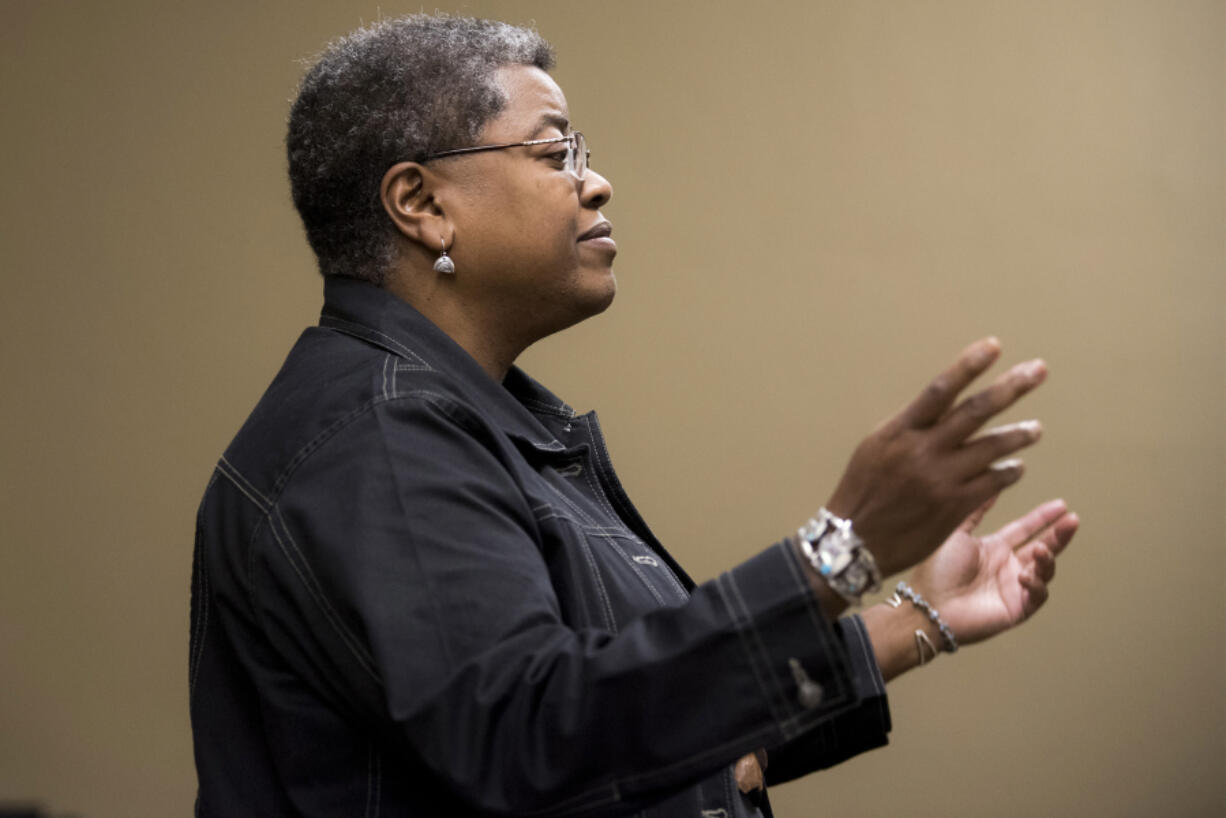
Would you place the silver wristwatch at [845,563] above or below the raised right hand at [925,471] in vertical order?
below

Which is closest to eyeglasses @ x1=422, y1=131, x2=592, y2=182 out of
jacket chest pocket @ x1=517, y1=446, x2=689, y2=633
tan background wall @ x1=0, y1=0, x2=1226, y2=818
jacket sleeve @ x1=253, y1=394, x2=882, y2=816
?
jacket chest pocket @ x1=517, y1=446, x2=689, y2=633

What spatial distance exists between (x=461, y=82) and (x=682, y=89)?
1570 millimetres

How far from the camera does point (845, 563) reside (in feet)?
2.86

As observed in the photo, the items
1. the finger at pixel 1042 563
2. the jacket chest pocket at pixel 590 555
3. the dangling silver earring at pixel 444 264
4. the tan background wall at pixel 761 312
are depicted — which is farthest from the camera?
the tan background wall at pixel 761 312

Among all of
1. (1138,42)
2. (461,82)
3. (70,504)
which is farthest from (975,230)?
(70,504)

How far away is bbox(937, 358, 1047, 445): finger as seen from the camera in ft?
2.75

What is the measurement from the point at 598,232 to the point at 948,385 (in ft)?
2.16

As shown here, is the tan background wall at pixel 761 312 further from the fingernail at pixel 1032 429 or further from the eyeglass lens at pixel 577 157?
the fingernail at pixel 1032 429

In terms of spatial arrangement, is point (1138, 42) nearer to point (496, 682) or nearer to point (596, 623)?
point (596, 623)

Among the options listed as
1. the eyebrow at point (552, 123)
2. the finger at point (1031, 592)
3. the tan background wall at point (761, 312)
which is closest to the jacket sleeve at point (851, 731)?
the finger at point (1031, 592)

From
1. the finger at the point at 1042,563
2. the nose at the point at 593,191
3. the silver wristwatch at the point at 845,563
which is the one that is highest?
the nose at the point at 593,191

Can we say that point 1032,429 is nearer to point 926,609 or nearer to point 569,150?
point 926,609

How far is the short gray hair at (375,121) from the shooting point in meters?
1.38

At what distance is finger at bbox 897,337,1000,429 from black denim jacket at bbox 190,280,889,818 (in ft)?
0.47
